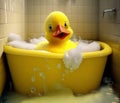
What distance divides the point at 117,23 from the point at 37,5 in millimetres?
1063

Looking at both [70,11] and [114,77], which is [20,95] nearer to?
[114,77]

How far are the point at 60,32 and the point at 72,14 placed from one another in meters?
0.91

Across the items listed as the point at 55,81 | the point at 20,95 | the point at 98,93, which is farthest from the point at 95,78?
the point at 20,95

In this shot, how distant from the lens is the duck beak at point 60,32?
1492 mm

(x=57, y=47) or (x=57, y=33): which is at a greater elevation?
(x=57, y=33)

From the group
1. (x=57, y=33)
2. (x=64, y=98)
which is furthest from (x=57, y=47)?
(x=64, y=98)

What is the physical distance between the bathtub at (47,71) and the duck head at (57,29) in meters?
0.22

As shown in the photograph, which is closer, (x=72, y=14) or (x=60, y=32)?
(x=60, y=32)

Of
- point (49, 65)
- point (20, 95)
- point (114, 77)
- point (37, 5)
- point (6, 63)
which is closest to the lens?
point (49, 65)

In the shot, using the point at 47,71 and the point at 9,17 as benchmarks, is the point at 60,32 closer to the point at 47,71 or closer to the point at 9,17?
the point at 47,71

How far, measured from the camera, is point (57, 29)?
5.01ft

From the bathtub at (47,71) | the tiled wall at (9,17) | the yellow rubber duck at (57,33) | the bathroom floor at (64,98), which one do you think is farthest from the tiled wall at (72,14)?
the bathroom floor at (64,98)

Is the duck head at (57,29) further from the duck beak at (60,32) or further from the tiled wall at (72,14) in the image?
the tiled wall at (72,14)

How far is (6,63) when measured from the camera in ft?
5.27
